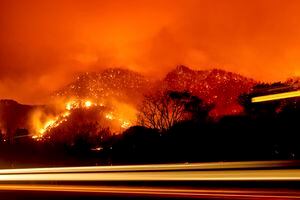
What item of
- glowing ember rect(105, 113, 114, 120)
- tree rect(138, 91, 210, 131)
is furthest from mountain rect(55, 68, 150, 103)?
tree rect(138, 91, 210, 131)

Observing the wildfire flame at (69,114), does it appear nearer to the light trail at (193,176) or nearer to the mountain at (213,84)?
the mountain at (213,84)

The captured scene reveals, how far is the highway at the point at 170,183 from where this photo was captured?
890 centimetres

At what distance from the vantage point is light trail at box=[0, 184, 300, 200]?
8.46m

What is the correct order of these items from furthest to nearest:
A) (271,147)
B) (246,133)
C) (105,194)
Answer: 1. (246,133)
2. (271,147)
3. (105,194)

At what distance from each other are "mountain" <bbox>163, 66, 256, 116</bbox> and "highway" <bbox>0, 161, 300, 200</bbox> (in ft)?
123

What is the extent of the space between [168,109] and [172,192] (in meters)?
38.1

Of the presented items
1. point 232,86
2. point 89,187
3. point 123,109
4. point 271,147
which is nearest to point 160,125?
point 123,109

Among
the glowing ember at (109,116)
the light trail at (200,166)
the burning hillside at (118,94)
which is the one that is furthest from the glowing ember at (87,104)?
the light trail at (200,166)

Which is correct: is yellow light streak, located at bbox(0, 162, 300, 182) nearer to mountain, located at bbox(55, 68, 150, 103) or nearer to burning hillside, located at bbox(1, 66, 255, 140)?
burning hillside, located at bbox(1, 66, 255, 140)

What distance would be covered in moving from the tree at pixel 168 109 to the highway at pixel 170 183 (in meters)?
30.1

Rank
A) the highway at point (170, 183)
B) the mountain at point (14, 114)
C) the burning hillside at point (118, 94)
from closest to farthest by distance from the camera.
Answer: the highway at point (170, 183) → the burning hillside at point (118, 94) → the mountain at point (14, 114)

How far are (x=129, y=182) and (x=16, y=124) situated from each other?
50.6 m

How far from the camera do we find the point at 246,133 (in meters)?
25.4

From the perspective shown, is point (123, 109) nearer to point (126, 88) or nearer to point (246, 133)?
point (126, 88)
